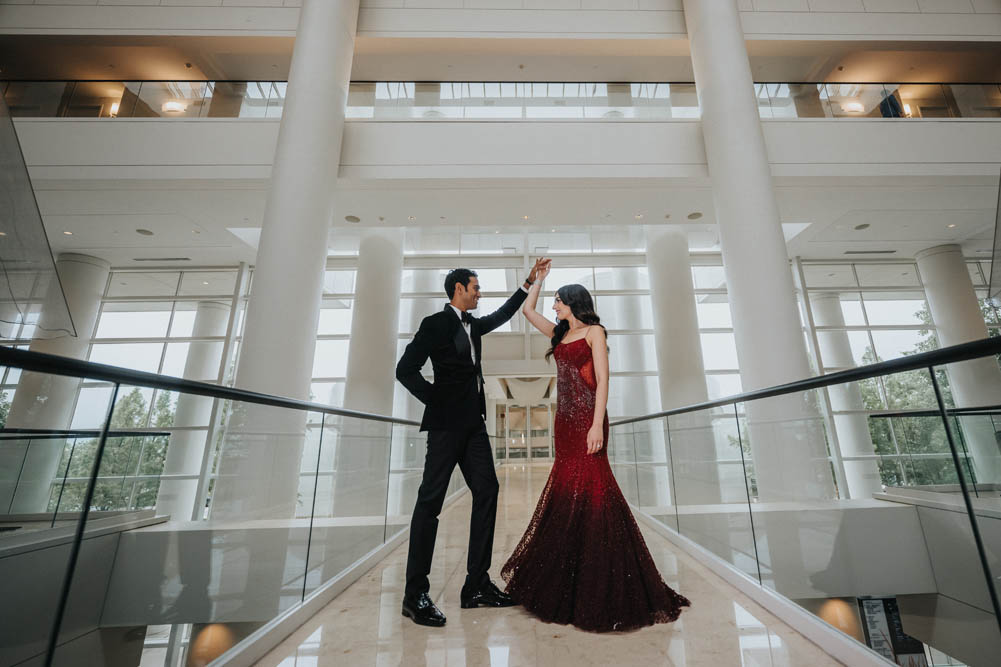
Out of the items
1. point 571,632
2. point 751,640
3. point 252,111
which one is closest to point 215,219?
point 252,111

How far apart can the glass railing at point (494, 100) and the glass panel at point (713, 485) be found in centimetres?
541

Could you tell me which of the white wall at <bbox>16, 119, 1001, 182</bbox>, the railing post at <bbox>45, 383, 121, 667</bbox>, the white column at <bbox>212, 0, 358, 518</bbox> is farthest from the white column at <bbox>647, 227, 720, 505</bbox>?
the railing post at <bbox>45, 383, 121, 667</bbox>

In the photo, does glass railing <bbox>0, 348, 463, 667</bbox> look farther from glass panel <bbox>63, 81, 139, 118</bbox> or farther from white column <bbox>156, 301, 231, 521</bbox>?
glass panel <bbox>63, 81, 139, 118</bbox>

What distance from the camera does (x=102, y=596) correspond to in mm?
1437

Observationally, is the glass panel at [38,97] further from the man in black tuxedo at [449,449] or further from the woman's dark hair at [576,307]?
the woman's dark hair at [576,307]

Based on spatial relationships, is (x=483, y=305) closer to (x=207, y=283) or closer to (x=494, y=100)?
(x=494, y=100)

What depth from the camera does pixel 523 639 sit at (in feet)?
6.44

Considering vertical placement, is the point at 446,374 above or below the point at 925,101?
below

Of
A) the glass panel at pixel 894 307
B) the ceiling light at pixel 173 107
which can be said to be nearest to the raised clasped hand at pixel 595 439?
the ceiling light at pixel 173 107

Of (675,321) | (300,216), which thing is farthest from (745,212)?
(300,216)

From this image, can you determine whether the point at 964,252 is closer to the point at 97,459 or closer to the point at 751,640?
the point at 751,640

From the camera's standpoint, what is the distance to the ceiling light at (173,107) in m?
7.00

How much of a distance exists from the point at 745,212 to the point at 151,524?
21.0ft

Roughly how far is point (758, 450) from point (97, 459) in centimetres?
324
